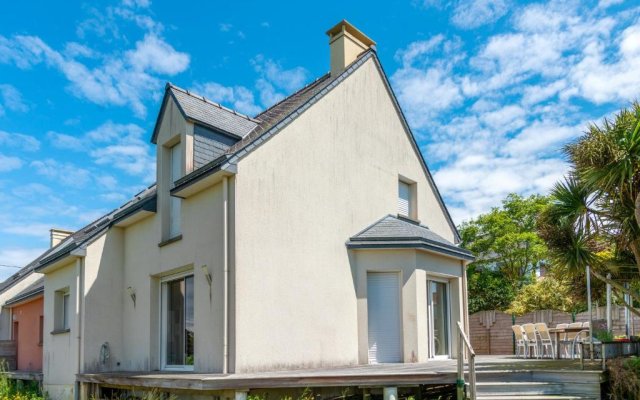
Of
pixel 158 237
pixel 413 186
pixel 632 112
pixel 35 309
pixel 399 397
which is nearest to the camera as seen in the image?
pixel 399 397

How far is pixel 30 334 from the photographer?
907 inches

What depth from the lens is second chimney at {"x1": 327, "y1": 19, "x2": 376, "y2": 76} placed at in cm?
1721

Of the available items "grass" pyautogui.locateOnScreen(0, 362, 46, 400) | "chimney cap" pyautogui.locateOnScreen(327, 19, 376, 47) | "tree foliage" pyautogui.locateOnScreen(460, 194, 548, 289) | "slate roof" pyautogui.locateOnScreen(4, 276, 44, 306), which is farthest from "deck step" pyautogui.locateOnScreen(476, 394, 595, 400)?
"tree foliage" pyautogui.locateOnScreen(460, 194, 548, 289)

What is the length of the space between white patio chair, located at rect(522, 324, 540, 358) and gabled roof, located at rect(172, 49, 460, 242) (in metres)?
3.92

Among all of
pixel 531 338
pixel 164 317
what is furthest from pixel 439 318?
pixel 164 317

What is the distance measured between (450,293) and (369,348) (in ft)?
11.5

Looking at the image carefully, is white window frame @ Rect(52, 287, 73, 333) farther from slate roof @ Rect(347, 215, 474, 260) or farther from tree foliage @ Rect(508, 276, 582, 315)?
tree foliage @ Rect(508, 276, 582, 315)

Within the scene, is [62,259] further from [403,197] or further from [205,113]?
[403,197]

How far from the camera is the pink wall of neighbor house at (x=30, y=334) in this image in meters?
22.2

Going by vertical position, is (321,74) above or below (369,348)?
above

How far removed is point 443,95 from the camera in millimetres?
16609

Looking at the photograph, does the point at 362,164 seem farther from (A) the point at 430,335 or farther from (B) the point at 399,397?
(B) the point at 399,397

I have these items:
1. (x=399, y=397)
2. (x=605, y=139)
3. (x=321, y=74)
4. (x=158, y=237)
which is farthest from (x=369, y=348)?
(x=321, y=74)

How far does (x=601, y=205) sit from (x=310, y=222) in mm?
6719
